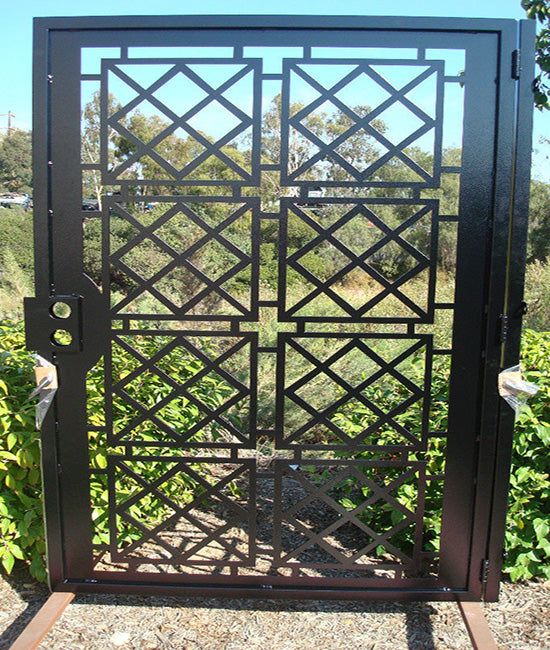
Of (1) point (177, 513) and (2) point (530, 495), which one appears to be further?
(2) point (530, 495)

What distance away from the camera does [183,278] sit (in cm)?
773

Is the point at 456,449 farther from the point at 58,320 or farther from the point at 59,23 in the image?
the point at 59,23

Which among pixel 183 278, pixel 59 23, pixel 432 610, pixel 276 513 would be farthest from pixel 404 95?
pixel 183 278

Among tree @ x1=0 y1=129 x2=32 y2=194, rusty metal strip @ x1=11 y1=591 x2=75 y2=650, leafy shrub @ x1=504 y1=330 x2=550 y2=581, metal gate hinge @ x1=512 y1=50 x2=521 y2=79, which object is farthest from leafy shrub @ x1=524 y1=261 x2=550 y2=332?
tree @ x1=0 y1=129 x2=32 y2=194

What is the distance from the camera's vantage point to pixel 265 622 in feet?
8.45

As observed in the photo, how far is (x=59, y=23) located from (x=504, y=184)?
175 cm

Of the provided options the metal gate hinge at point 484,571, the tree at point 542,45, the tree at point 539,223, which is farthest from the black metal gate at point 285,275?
the tree at point 539,223

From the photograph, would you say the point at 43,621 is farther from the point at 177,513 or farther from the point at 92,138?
the point at 92,138

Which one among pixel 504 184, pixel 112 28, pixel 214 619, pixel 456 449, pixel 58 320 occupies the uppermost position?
pixel 112 28

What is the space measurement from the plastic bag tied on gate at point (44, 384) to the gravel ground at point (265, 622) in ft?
2.94

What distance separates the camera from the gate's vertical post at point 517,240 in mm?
2213

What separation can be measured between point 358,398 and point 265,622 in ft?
3.46

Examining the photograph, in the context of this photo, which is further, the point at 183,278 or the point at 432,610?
the point at 183,278

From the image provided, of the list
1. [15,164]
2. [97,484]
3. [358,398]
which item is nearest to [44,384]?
[97,484]
